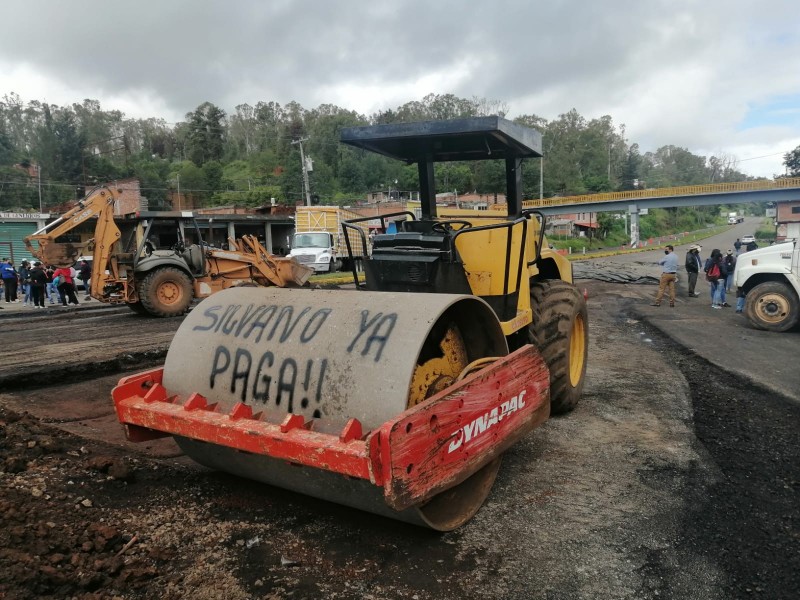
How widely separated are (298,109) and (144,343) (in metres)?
98.6

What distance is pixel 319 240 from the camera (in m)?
27.4

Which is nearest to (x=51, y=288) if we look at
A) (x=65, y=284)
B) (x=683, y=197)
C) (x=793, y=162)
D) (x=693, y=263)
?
(x=65, y=284)

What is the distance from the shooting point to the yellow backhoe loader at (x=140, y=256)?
1258 centimetres

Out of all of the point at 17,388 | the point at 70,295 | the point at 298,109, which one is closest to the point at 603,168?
the point at 298,109

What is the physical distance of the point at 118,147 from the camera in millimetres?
85938

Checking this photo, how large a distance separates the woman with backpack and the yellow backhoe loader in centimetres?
1075

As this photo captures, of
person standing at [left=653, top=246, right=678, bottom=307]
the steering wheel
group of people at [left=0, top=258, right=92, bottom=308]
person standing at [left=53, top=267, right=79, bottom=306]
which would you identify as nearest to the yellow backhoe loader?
group of people at [left=0, top=258, right=92, bottom=308]

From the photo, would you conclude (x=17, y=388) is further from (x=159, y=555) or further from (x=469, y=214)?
(x=469, y=214)

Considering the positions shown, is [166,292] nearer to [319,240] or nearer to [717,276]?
[717,276]

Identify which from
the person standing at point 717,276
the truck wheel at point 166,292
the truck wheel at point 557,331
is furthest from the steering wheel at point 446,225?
the person standing at point 717,276

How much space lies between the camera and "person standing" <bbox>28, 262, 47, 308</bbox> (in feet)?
52.5

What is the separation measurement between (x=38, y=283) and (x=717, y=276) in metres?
17.1

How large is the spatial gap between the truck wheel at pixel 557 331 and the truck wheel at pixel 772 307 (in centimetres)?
698

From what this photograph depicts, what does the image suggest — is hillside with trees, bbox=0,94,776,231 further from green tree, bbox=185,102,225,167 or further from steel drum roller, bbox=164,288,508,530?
steel drum roller, bbox=164,288,508,530
